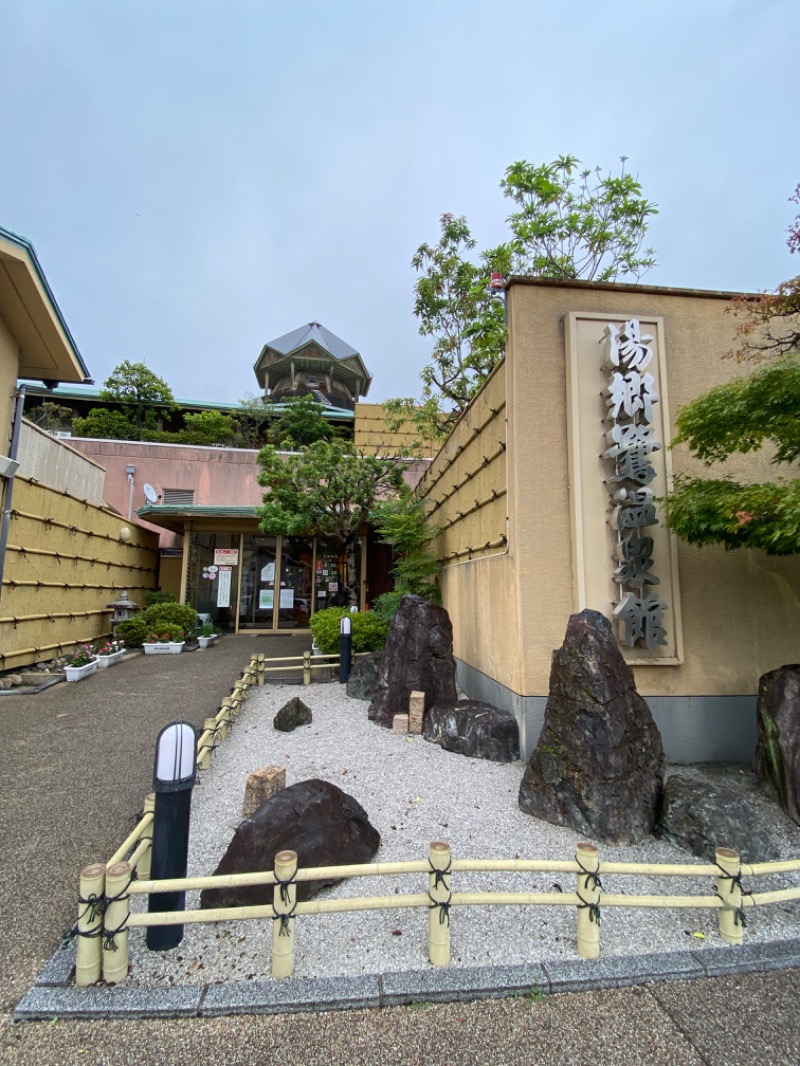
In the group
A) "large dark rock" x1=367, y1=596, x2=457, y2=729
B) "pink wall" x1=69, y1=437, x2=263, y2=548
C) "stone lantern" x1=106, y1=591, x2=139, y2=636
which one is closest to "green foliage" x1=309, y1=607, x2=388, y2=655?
"large dark rock" x1=367, y1=596, x2=457, y2=729

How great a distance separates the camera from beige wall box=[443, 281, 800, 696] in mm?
4918

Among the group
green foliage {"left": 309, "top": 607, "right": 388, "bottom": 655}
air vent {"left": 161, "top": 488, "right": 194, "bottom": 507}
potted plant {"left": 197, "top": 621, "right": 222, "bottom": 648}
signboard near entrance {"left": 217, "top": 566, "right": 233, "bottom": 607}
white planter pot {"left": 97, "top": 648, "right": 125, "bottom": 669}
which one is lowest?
white planter pot {"left": 97, "top": 648, "right": 125, "bottom": 669}

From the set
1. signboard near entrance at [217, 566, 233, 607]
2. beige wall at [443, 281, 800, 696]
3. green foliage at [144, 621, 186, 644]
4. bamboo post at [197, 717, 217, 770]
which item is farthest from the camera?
signboard near entrance at [217, 566, 233, 607]

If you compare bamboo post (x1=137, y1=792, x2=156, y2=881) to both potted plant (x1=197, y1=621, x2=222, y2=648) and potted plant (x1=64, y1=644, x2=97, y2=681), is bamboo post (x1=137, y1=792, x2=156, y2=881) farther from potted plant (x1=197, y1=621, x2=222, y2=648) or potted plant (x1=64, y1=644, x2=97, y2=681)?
potted plant (x1=197, y1=621, x2=222, y2=648)

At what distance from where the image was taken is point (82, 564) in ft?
34.2

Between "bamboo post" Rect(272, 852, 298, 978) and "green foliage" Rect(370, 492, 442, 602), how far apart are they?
21.7 ft

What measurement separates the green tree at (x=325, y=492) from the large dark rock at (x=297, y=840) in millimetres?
7120

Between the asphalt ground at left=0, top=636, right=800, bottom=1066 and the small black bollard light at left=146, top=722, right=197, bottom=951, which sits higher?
the small black bollard light at left=146, top=722, right=197, bottom=951

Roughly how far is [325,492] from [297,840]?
7472 mm

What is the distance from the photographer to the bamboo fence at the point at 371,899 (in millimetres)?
2176

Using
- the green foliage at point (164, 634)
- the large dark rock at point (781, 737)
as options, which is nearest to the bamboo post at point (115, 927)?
the large dark rock at point (781, 737)

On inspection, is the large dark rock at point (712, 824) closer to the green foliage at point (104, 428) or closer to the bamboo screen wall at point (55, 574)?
the bamboo screen wall at point (55, 574)

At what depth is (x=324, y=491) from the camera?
9836mm

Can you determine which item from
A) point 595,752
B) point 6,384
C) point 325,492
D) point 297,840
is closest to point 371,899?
point 297,840
